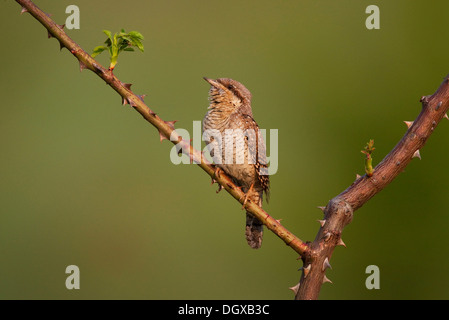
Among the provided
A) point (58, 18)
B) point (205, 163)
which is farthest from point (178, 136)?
point (58, 18)

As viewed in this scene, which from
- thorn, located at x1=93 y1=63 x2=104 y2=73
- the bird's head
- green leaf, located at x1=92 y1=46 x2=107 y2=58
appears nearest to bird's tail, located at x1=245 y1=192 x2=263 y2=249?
the bird's head

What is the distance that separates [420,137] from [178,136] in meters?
0.75

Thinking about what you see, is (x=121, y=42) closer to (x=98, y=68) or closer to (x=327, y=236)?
(x=98, y=68)

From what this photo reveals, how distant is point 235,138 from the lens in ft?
8.37

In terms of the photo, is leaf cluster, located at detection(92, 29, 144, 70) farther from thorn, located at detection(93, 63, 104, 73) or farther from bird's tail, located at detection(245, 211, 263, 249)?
bird's tail, located at detection(245, 211, 263, 249)

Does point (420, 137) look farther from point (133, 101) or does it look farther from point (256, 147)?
point (256, 147)

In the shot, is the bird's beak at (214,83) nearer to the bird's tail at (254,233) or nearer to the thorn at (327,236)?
the bird's tail at (254,233)

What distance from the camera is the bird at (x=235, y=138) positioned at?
8.38 feet

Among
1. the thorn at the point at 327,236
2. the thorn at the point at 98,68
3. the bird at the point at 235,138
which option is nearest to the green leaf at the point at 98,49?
the thorn at the point at 98,68

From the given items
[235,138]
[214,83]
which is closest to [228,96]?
[214,83]

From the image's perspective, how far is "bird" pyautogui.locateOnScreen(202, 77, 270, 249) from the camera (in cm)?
255

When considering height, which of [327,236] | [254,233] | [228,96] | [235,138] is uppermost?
[228,96]

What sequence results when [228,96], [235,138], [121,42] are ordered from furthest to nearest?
[228,96] < [235,138] < [121,42]

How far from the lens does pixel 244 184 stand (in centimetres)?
273
